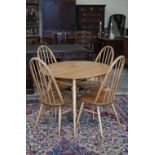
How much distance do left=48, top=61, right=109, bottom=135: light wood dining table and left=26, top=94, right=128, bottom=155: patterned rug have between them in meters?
0.20

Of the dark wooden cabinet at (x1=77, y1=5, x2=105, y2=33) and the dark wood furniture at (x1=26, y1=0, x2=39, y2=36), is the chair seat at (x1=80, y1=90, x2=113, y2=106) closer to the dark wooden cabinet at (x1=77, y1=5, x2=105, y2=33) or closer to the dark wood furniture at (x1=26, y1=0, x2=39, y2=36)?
the dark wood furniture at (x1=26, y1=0, x2=39, y2=36)

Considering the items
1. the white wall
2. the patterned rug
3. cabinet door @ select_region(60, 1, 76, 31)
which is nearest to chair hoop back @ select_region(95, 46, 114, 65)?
the patterned rug

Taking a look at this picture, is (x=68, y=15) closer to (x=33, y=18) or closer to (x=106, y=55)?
(x=33, y=18)

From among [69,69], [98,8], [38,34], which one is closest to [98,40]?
[98,8]

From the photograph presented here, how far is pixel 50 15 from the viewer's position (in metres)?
7.69

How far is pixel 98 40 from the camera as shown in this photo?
762 cm

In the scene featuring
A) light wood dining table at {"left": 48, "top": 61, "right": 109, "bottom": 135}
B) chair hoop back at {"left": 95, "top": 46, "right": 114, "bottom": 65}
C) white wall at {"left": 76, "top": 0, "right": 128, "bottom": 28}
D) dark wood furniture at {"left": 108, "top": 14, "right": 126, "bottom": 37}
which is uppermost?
white wall at {"left": 76, "top": 0, "right": 128, "bottom": 28}

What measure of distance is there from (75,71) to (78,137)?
0.76 metres

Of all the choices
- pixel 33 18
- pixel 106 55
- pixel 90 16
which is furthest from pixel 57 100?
pixel 90 16

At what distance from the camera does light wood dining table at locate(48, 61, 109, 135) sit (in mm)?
3092

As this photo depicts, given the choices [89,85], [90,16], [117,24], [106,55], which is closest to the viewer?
[89,85]

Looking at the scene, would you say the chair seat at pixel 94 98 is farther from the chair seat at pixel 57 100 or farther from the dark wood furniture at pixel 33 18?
the dark wood furniture at pixel 33 18
